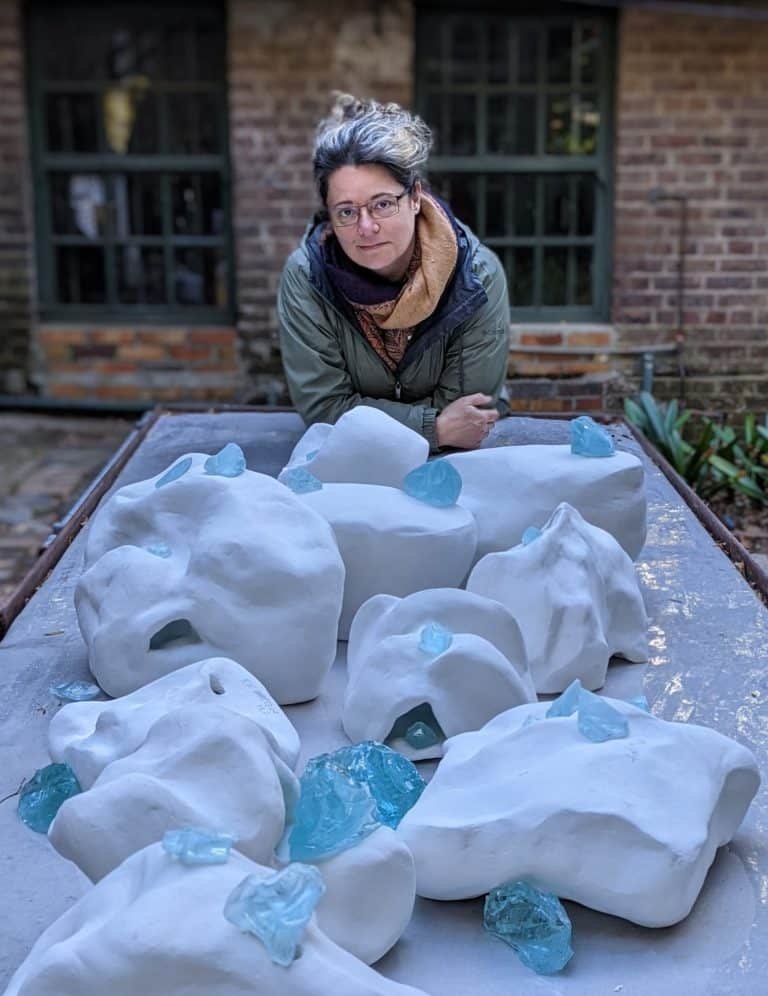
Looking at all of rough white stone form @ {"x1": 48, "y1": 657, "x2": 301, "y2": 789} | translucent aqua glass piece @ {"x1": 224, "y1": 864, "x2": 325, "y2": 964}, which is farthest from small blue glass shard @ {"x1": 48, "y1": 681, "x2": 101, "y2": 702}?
translucent aqua glass piece @ {"x1": 224, "y1": 864, "x2": 325, "y2": 964}

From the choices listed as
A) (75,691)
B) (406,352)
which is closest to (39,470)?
(406,352)

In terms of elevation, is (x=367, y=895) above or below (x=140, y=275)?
below

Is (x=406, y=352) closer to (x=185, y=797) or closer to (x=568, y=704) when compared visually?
(x=568, y=704)

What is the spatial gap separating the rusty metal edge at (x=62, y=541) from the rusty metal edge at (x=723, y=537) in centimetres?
132

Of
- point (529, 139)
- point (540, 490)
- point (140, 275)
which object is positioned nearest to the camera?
point (540, 490)

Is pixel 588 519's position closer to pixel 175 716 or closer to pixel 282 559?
pixel 282 559

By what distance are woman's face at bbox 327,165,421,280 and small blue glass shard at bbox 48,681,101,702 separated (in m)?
1.16

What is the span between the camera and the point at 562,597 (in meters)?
1.80

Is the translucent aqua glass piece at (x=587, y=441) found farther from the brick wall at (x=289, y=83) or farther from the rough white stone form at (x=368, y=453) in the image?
the brick wall at (x=289, y=83)

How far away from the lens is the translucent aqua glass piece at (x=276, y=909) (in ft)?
3.46

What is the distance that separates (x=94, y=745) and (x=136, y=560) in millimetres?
398

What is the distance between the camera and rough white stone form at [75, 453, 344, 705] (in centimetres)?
169

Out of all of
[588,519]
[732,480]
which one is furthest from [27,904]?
[732,480]

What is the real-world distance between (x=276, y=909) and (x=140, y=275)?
501cm
